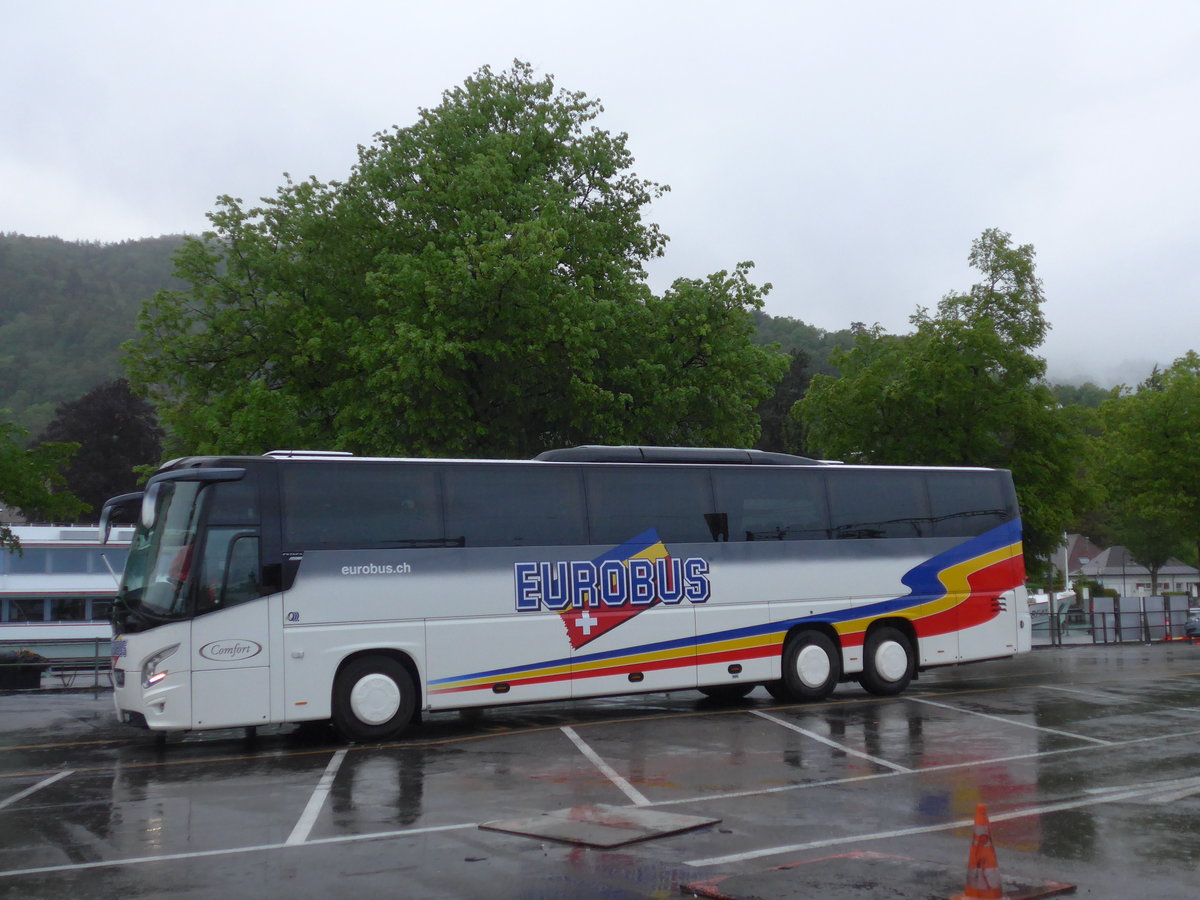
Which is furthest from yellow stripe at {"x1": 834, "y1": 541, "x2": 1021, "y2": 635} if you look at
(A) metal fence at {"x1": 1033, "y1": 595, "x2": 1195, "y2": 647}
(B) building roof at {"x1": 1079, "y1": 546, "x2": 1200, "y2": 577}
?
(B) building roof at {"x1": 1079, "y1": 546, "x2": 1200, "y2": 577}

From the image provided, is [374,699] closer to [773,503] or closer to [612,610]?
[612,610]

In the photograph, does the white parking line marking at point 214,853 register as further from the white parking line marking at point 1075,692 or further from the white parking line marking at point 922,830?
the white parking line marking at point 1075,692

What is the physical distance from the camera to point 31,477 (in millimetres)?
20703

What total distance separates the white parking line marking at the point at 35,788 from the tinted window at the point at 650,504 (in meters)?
7.38

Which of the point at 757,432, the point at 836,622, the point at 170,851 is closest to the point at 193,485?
the point at 170,851

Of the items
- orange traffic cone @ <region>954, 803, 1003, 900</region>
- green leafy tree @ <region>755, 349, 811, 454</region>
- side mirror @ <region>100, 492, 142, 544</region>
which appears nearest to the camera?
orange traffic cone @ <region>954, 803, 1003, 900</region>

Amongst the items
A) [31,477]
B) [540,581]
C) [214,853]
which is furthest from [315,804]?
[31,477]

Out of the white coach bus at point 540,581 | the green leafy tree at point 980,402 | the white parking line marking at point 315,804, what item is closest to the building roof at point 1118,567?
the green leafy tree at point 980,402

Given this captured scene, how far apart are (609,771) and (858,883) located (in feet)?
16.9

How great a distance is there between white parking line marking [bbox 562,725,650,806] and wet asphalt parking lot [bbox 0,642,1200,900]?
0.05 metres

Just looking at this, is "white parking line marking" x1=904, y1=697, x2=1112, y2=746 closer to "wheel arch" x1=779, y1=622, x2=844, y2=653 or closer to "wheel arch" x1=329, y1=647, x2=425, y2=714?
"wheel arch" x1=779, y1=622, x2=844, y2=653

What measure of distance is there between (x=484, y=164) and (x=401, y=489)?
45.6 ft

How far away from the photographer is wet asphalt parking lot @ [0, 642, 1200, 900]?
7582mm

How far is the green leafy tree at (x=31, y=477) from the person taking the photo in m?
20.5
